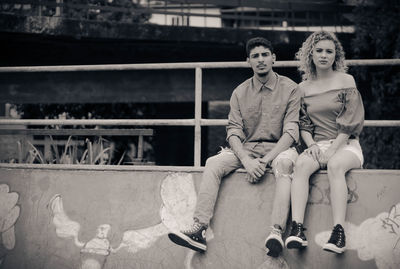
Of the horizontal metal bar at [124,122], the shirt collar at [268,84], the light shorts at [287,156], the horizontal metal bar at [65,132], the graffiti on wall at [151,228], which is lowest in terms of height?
the graffiti on wall at [151,228]

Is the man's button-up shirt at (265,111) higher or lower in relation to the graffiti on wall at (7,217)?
higher

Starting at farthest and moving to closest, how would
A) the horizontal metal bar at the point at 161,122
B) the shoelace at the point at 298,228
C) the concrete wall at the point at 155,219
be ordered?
the horizontal metal bar at the point at 161,122
the concrete wall at the point at 155,219
the shoelace at the point at 298,228

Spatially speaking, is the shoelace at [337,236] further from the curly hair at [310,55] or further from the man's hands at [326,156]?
the curly hair at [310,55]

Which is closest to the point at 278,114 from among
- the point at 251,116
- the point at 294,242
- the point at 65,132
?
the point at 251,116

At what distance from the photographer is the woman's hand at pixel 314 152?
142 inches

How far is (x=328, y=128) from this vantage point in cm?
378

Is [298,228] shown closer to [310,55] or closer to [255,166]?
[255,166]

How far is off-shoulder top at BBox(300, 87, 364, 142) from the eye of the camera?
3648mm

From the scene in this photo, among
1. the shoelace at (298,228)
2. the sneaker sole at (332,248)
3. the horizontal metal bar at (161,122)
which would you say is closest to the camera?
the sneaker sole at (332,248)

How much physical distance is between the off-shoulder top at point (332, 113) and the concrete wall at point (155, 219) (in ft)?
1.16

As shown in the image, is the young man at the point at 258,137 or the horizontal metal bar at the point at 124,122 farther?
the horizontal metal bar at the point at 124,122

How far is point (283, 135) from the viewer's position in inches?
145

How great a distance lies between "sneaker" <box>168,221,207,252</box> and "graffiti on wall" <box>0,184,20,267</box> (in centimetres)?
160

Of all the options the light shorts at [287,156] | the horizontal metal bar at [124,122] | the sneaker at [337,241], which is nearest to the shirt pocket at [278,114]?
the light shorts at [287,156]
